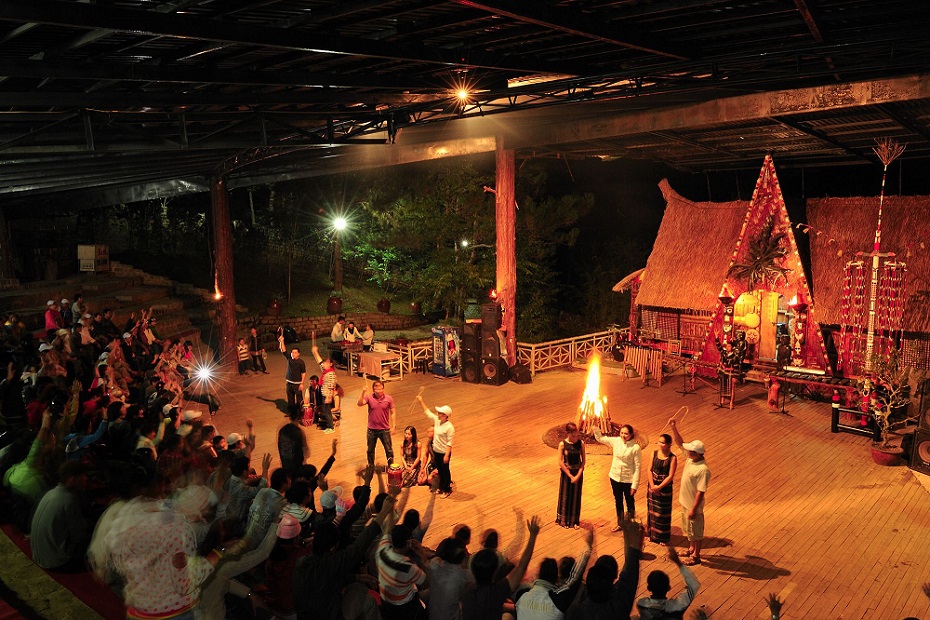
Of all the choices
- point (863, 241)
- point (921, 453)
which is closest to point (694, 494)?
point (921, 453)

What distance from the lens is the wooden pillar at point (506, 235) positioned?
18.2 meters

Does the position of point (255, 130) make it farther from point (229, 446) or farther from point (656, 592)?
point (656, 592)

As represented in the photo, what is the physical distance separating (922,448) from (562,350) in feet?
32.8

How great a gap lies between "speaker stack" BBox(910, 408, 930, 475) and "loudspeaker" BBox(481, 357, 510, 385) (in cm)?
860

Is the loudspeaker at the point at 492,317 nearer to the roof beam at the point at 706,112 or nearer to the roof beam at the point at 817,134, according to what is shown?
the roof beam at the point at 706,112

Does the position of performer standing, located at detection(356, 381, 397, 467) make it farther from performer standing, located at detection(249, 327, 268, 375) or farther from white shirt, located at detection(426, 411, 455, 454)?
performer standing, located at detection(249, 327, 268, 375)

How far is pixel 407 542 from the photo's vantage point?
17.3 feet

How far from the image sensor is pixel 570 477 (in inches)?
361

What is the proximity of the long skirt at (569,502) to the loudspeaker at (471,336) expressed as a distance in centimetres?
848

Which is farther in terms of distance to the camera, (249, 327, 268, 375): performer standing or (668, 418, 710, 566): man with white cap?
(249, 327, 268, 375): performer standing

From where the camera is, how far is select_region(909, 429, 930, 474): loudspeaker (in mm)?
11156

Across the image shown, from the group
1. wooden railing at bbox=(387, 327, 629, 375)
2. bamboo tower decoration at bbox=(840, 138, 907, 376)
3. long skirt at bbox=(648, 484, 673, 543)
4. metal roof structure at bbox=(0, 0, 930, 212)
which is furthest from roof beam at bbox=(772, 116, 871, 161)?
long skirt at bbox=(648, 484, 673, 543)

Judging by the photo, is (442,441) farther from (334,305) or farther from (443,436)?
(334,305)

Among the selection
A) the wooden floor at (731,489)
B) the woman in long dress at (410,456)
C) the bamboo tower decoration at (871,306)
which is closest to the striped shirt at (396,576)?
the wooden floor at (731,489)
